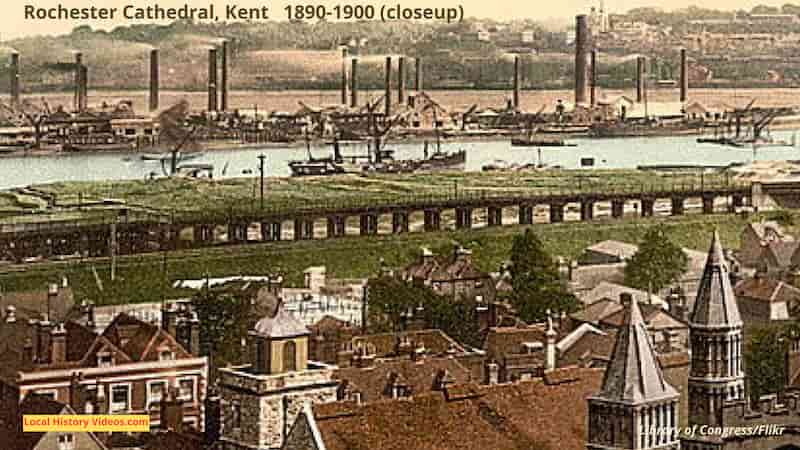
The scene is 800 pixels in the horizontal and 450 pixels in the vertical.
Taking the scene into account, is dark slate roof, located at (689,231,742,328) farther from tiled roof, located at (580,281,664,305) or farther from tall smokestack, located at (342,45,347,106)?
tall smokestack, located at (342,45,347,106)

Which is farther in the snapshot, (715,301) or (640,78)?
(640,78)

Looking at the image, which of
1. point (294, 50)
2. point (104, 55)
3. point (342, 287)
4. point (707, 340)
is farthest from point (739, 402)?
point (104, 55)

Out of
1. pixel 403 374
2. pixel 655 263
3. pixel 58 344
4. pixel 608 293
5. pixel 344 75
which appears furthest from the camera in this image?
pixel 655 263

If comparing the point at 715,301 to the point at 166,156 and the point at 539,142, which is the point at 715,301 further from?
the point at 166,156

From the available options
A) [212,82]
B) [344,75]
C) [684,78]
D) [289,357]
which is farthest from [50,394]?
[684,78]

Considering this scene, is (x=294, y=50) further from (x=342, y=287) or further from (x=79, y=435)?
(x=79, y=435)

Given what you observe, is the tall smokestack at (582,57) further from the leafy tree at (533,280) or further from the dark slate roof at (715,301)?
the dark slate roof at (715,301)

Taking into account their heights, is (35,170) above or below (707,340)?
above
